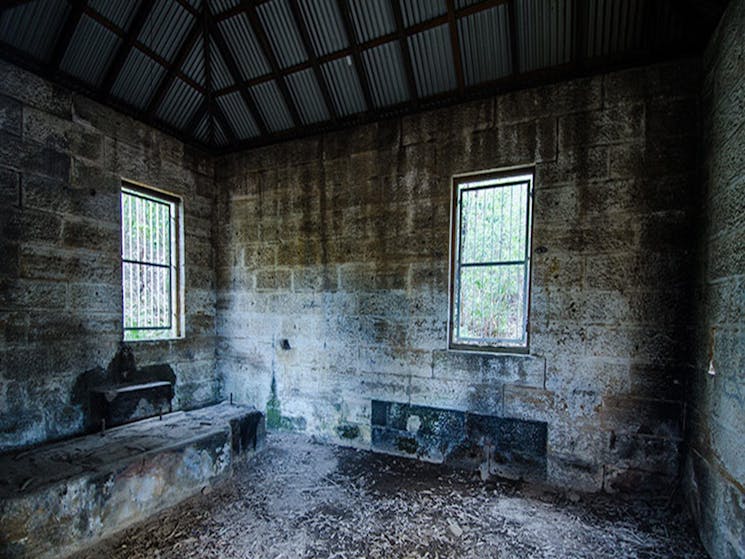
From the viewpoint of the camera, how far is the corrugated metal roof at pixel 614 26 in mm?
2584

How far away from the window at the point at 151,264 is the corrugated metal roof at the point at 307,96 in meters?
1.85

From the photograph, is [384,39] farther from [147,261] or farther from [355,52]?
[147,261]

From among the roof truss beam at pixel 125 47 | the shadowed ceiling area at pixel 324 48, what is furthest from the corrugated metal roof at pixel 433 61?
the roof truss beam at pixel 125 47

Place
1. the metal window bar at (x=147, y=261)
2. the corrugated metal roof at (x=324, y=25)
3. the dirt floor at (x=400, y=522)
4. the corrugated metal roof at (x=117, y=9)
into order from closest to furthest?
the dirt floor at (x=400, y=522) → the corrugated metal roof at (x=117, y=9) → the corrugated metal roof at (x=324, y=25) → the metal window bar at (x=147, y=261)

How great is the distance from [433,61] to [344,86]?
907mm

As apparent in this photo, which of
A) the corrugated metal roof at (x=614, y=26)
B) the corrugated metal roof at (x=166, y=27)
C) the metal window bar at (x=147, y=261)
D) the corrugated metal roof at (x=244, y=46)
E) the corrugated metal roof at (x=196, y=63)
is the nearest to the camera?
the corrugated metal roof at (x=614, y=26)

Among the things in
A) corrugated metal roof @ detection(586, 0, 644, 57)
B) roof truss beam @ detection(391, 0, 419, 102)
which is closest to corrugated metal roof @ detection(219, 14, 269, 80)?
roof truss beam @ detection(391, 0, 419, 102)

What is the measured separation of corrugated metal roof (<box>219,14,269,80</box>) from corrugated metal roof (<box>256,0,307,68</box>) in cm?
18

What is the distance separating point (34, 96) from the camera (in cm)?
296

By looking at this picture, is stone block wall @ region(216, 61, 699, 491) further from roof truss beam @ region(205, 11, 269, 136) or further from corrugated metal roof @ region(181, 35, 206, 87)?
corrugated metal roof @ region(181, 35, 206, 87)

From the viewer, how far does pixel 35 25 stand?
279 centimetres

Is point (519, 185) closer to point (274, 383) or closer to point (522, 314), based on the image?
point (522, 314)

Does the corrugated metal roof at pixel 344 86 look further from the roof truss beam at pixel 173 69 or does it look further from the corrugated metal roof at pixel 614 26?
the corrugated metal roof at pixel 614 26

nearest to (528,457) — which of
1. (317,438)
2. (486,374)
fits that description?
(486,374)
